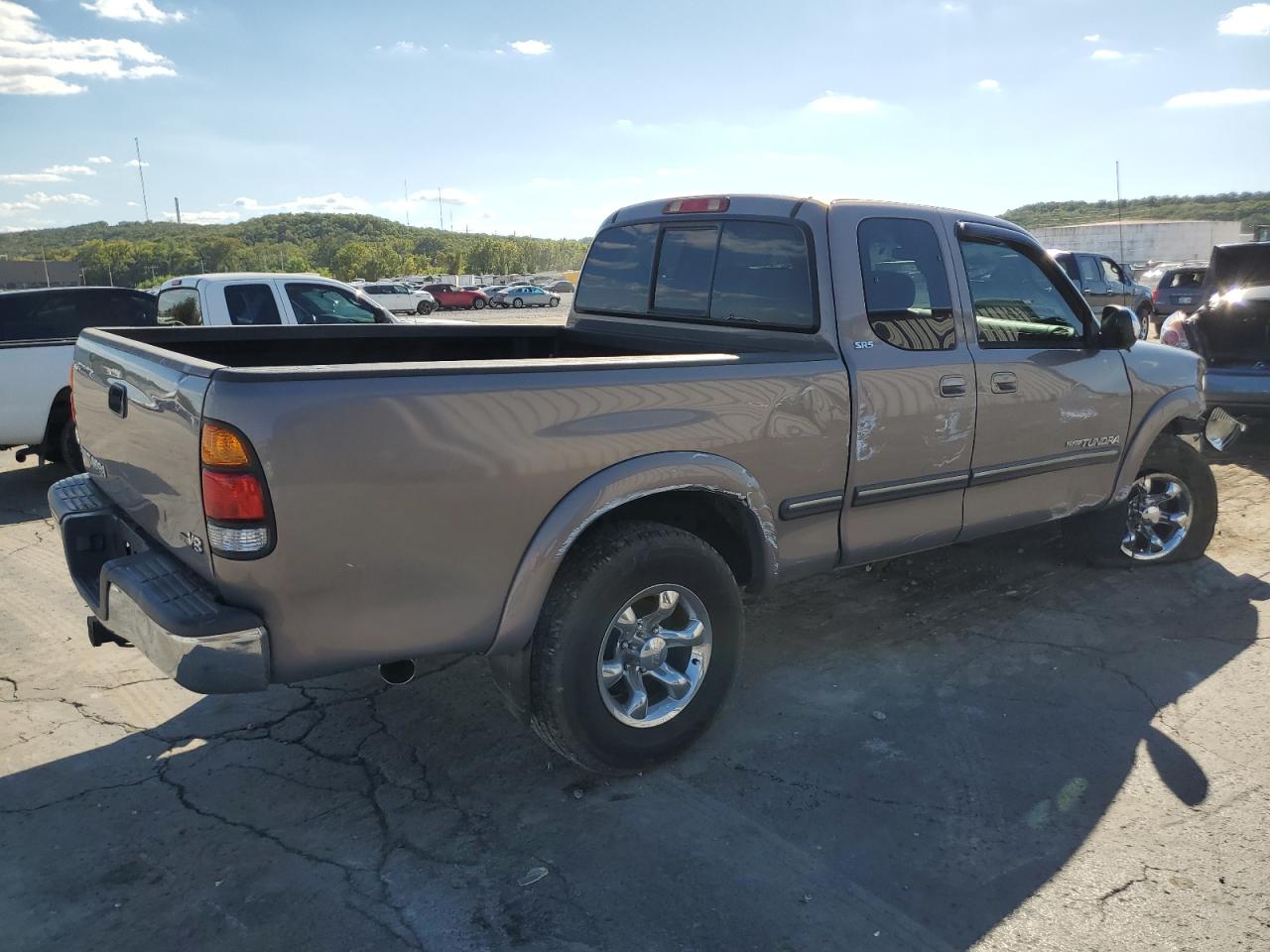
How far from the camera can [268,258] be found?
435 feet

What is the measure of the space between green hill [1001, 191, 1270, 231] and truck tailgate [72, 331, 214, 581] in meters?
112

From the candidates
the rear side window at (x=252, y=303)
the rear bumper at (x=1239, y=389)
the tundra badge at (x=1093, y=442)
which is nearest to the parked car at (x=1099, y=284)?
the rear bumper at (x=1239, y=389)

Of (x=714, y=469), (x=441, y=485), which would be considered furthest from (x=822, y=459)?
(x=441, y=485)

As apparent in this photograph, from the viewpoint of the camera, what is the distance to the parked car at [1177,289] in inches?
674

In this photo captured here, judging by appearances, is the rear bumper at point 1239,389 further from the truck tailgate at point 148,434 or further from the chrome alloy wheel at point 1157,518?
the truck tailgate at point 148,434

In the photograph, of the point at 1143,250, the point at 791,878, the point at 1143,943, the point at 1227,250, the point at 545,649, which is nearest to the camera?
the point at 1143,943

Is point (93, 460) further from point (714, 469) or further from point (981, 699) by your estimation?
point (981, 699)

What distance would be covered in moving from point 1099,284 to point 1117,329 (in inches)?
599

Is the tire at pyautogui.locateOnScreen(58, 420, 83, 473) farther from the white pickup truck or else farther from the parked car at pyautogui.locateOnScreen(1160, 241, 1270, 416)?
the parked car at pyautogui.locateOnScreen(1160, 241, 1270, 416)

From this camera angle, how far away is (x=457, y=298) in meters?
53.0

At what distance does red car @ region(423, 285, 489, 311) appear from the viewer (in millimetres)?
52656

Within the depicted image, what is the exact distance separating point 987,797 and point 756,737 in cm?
85

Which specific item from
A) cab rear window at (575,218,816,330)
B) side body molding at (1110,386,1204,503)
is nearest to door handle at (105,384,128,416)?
cab rear window at (575,218,816,330)

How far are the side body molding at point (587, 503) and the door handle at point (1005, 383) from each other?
1528mm
